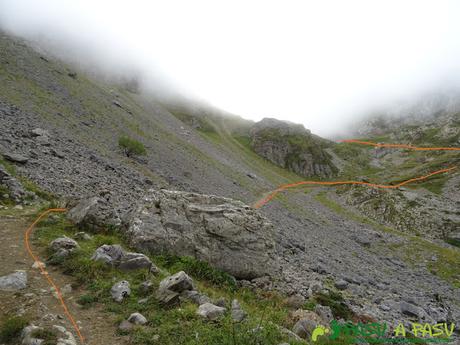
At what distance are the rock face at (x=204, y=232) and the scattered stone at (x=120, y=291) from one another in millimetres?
3792

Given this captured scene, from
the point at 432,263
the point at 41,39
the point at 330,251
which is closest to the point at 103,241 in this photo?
the point at 330,251

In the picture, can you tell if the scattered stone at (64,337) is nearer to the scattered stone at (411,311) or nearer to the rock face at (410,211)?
the scattered stone at (411,311)

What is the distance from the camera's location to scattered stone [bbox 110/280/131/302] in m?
9.47

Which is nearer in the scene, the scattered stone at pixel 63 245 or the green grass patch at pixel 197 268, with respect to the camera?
the scattered stone at pixel 63 245

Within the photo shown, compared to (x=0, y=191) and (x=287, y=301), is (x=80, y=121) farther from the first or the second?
(x=287, y=301)

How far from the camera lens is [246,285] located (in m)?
14.4

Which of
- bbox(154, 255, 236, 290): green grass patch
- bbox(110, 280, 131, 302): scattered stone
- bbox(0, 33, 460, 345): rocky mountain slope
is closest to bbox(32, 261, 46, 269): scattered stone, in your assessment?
bbox(0, 33, 460, 345): rocky mountain slope

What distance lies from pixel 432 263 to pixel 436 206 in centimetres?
3889

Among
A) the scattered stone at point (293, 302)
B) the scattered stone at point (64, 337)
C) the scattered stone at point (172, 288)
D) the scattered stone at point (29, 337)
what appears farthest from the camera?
the scattered stone at point (293, 302)

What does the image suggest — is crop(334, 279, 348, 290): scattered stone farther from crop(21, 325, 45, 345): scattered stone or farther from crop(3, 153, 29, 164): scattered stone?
crop(3, 153, 29, 164): scattered stone

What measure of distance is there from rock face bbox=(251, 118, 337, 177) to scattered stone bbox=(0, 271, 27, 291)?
142470 millimetres

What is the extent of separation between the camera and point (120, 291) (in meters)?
9.62

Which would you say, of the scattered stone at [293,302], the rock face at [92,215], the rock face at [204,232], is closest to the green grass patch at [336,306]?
the scattered stone at [293,302]

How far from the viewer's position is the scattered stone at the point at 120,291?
9469 mm
